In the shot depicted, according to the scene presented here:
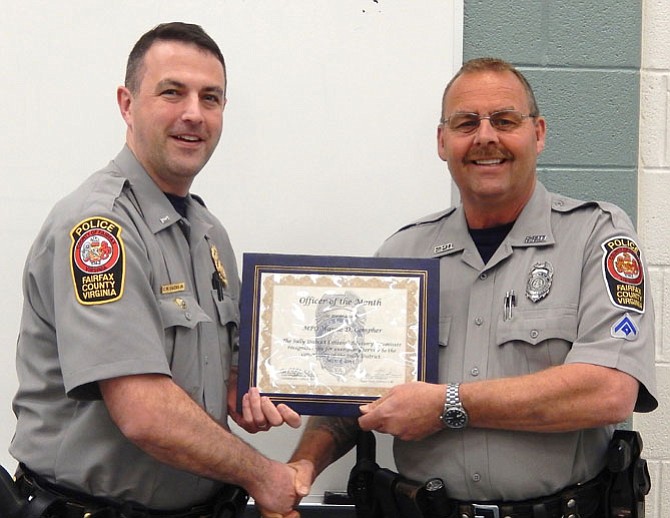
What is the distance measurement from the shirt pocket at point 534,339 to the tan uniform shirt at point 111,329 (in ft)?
2.50

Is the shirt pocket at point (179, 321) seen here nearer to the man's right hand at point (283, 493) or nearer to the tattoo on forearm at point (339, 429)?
the man's right hand at point (283, 493)

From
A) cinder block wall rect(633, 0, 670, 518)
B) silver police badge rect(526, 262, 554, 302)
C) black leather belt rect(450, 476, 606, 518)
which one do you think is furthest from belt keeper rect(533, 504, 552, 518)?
cinder block wall rect(633, 0, 670, 518)

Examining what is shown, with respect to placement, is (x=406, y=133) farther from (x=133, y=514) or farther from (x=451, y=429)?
(x=133, y=514)

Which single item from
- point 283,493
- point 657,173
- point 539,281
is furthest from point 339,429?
point 657,173

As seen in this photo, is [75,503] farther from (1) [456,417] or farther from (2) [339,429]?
(1) [456,417]

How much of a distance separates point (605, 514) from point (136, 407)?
127 centimetres

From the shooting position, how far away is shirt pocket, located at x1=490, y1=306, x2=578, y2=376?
230 centimetres

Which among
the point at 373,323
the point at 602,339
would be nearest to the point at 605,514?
the point at 602,339

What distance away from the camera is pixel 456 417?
7.38ft

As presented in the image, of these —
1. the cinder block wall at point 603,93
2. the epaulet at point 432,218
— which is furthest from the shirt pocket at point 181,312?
the cinder block wall at point 603,93

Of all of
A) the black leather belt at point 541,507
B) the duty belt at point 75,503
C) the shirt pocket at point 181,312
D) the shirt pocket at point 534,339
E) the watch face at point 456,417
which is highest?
the shirt pocket at point 181,312

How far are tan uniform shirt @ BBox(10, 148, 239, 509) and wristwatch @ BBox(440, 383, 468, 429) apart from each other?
0.60m

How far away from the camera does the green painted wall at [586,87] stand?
2.89m

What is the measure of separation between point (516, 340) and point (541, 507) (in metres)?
0.43
